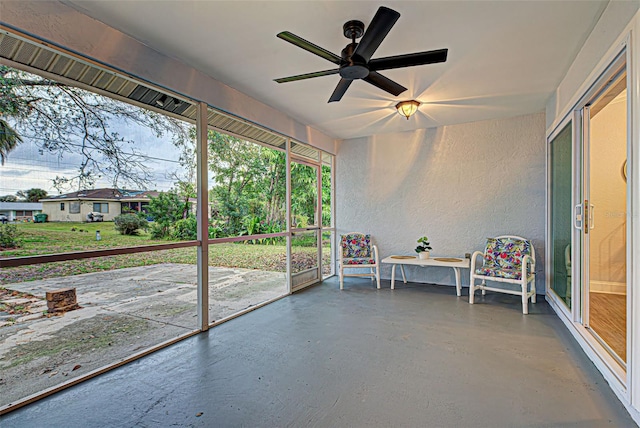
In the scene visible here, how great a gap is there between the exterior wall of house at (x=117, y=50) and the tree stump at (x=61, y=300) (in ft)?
6.77

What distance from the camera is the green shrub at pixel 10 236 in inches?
80.5

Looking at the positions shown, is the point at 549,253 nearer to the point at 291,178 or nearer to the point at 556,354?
the point at 556,354

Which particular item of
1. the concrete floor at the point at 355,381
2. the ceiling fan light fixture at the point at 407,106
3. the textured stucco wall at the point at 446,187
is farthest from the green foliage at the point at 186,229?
the textured stucco wall at the point at 446,187

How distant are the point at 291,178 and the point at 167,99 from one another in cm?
224

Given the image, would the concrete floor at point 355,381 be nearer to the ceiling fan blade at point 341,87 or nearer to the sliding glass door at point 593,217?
the sliding glass door at point 593,217

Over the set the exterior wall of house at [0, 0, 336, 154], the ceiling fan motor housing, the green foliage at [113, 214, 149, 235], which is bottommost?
the green foliage at [113, 214, 149, 235]

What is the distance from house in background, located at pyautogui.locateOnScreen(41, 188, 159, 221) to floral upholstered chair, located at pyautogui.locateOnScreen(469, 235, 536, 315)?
13.1ft

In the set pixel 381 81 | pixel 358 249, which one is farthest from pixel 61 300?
pixel 358 249

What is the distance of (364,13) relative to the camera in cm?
227

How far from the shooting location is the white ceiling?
223 cm

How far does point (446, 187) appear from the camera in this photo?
5207 millimetres

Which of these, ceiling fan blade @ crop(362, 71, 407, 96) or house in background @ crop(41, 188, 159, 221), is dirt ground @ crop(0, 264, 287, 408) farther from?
ceiling fan blade @ crop(362, 71, 407, 96)

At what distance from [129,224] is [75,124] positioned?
2.87 feet

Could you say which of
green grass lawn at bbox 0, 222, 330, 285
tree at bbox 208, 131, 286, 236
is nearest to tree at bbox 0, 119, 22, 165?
green grass lawn at bbox 0, 222, 330, 285
